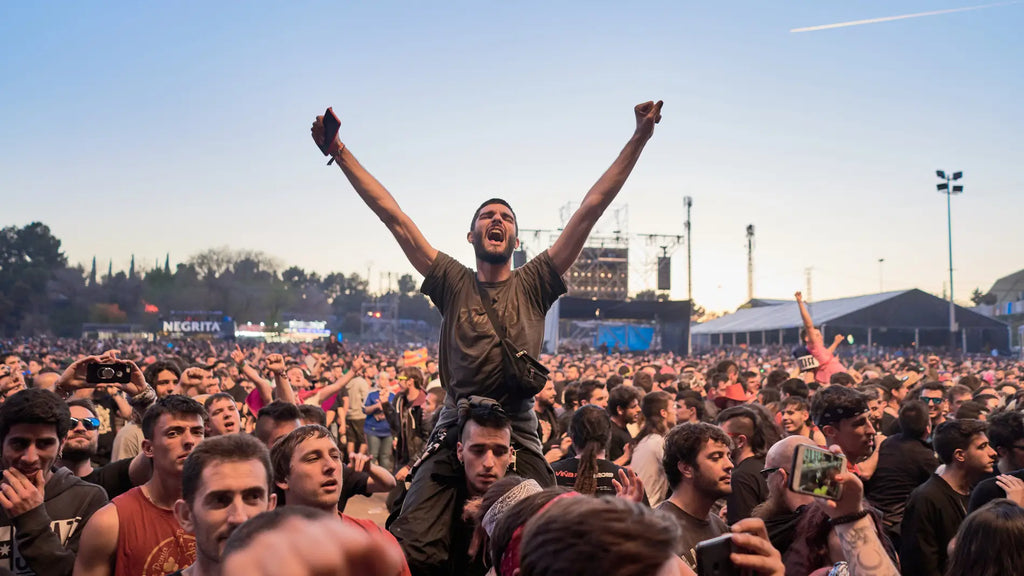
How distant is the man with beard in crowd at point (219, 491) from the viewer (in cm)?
270

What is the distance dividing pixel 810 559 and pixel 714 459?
3.35 feet

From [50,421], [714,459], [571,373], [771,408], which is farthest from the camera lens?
[571,373]

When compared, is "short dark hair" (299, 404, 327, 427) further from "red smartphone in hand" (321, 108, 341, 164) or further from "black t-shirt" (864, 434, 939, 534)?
"black t-shirt" (864, 434, 939, 534)

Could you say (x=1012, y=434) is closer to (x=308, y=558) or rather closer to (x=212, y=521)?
(x=212, y=521)

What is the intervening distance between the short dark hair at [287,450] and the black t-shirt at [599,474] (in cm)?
166

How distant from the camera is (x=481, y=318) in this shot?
3.81m

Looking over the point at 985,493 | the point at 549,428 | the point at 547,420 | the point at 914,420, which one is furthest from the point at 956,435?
the point at 547,420

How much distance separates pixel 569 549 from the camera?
1345 mm

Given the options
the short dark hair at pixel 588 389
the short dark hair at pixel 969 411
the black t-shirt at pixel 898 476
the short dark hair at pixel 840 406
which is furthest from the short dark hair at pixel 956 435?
the short dark hair at pixel 588 389

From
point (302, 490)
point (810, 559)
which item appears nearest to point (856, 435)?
point (810, 559)

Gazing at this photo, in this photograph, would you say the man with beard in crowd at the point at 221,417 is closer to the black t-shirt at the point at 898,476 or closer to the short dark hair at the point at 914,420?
the black t-shirt at the point at 898,476

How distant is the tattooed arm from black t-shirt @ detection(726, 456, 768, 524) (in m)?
2.50

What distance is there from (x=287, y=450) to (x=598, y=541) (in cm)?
292

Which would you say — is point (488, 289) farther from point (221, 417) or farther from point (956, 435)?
point (956, 435)
